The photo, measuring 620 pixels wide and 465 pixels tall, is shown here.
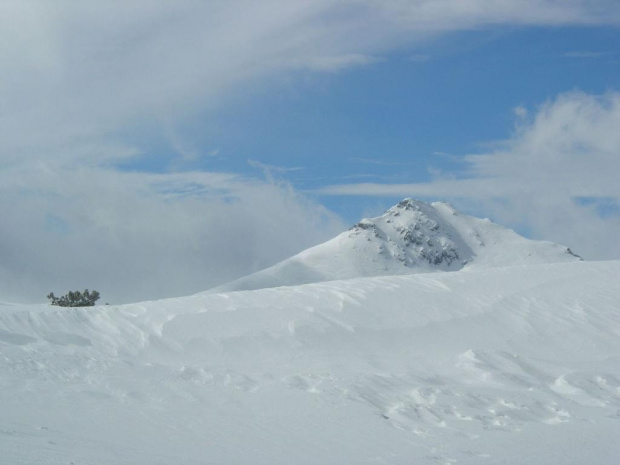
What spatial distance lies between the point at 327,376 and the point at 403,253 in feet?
573

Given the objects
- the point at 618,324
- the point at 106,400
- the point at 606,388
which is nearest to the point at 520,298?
the point at 618,324

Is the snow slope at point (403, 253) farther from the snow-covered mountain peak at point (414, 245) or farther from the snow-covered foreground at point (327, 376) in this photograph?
the snow-covered foreground at point (327, 376)

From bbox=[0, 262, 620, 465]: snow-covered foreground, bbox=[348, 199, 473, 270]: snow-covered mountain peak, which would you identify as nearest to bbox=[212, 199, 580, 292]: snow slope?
bbox=[348, 199, 473, 270]: snow-covered mountain peak

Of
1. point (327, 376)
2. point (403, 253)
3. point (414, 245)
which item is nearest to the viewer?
point (327, 376)

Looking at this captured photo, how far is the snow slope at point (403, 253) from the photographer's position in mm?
159125

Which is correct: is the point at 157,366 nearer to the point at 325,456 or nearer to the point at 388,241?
the point at 325,456

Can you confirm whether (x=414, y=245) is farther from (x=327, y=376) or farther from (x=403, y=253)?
(x=327, y=376)

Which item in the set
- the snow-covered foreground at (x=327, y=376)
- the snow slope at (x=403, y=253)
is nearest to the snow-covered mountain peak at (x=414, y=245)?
the snow slope at (x=403, y=253)

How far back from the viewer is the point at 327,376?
46.7 feet

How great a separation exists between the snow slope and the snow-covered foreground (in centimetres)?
12533

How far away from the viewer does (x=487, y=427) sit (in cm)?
1201

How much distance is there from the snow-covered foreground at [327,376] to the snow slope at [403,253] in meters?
125

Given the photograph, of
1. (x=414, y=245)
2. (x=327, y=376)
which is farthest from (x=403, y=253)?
(x=327, y=376)

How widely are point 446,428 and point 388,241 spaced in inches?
7089
